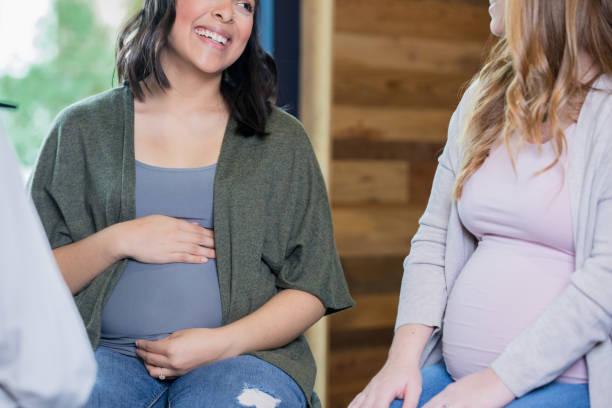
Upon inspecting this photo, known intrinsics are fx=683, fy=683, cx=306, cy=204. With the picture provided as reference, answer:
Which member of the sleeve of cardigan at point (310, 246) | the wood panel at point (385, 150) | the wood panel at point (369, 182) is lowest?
the wood panel at point (369, 182)

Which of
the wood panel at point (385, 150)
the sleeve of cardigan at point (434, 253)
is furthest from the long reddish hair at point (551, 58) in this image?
the wood panel at point (385, 150)

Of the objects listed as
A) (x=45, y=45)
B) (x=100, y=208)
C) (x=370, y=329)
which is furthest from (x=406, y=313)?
(x=45, y=45)

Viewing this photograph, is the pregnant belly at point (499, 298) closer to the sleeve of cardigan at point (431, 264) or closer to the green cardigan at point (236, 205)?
the sleeve of cardigan at point (431, 264)

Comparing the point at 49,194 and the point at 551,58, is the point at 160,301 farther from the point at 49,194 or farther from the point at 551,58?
the point at 551,58

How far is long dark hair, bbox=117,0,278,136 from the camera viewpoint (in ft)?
4.58

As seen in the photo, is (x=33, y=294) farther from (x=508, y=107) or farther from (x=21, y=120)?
(x=21, y=120)

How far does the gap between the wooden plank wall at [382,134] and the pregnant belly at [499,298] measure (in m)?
1.37

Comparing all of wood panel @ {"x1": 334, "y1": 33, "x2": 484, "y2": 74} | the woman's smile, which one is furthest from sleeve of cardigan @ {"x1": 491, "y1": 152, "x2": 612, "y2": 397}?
wood panel @ {"x1": 334, "y1": 33, "x2": 484, "y2": 74}

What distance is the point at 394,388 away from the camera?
3.71 ft

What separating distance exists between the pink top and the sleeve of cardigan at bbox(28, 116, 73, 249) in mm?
769

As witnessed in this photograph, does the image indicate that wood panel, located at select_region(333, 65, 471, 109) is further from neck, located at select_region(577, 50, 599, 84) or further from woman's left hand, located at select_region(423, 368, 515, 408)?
woman's left hand, located at select_region(423, 368, 515, 408)

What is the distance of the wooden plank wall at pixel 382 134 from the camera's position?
251 centimetres

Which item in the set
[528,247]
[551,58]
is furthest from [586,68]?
[528,247]

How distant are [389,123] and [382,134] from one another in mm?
53
